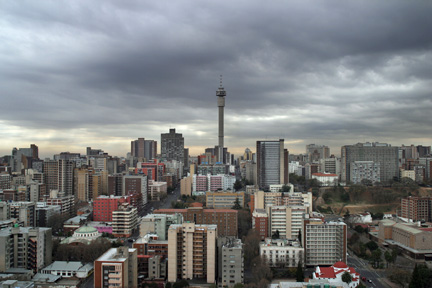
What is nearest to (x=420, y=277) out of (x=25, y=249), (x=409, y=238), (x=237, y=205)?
(x=409, y=238)

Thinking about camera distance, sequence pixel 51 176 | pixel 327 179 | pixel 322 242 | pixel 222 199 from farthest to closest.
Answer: pixel 327 179 → pixel 51 176 → pixel 222 199 → pixel 322 242

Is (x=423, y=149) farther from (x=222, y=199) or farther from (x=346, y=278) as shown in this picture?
(x=346, y=278)

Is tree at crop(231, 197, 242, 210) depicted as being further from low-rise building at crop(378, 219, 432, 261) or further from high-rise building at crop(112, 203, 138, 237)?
low-rise building at crop(378, 219, 432, 261)

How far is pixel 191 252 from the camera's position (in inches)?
432

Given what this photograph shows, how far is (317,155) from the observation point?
52.0 m

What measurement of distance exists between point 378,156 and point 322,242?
22.1m

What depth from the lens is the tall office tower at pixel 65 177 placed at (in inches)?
1025

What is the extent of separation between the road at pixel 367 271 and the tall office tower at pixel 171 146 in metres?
41.0

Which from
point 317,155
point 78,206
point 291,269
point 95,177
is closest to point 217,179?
point 95,177

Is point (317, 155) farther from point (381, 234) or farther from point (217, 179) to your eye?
point (381, 234)

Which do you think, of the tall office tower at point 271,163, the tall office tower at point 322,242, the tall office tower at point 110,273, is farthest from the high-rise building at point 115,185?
the tall office tower at point 110,273

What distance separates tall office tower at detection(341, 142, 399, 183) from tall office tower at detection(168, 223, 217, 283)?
77.7ft

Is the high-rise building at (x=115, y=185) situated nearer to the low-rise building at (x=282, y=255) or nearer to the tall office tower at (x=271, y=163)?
the tall office tower at (x=271, y=163)

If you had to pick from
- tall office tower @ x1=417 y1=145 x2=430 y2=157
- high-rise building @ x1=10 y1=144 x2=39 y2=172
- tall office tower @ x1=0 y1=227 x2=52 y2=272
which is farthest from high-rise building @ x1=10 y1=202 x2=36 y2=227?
tall office tower @ x1=417 y1=145 x2=430 y2=157
